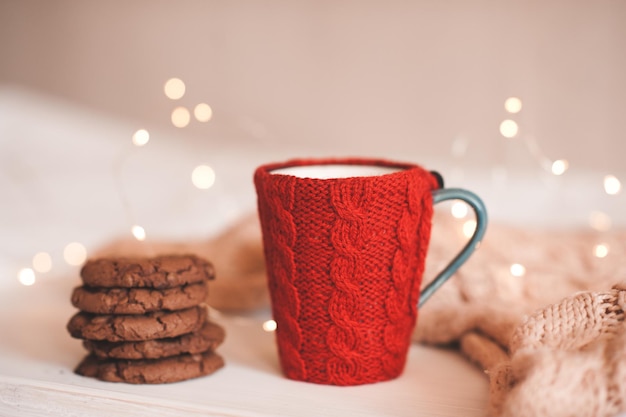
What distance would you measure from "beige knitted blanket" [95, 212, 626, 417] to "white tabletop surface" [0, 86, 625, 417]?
0.15 ft

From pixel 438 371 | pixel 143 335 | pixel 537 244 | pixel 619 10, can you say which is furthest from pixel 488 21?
pixel 143 335

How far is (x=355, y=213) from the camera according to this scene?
25.9 inches

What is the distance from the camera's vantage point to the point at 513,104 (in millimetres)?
1238

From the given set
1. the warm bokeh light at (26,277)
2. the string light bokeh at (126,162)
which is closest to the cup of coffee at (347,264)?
the warm bokeh light at (26,277)

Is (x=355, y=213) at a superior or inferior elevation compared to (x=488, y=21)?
inferior

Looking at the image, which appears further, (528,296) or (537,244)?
(537,244)

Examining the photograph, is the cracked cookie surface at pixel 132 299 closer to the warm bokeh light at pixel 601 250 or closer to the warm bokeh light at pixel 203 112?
the warm bokeh light at pixel 601 250

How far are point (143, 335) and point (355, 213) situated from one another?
0.24 metres

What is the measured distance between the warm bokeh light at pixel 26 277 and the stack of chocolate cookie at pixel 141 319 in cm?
45

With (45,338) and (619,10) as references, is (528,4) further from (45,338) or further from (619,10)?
(45,338)

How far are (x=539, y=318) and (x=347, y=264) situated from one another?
186mm

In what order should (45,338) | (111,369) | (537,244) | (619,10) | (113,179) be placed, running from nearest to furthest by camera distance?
(111,369) → (45,338) → (537,244) → (619,10) → (113,179)

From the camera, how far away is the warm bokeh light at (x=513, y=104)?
1.24m

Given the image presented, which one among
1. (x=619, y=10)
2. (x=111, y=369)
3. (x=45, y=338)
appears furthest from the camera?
(x=619, y=10)
